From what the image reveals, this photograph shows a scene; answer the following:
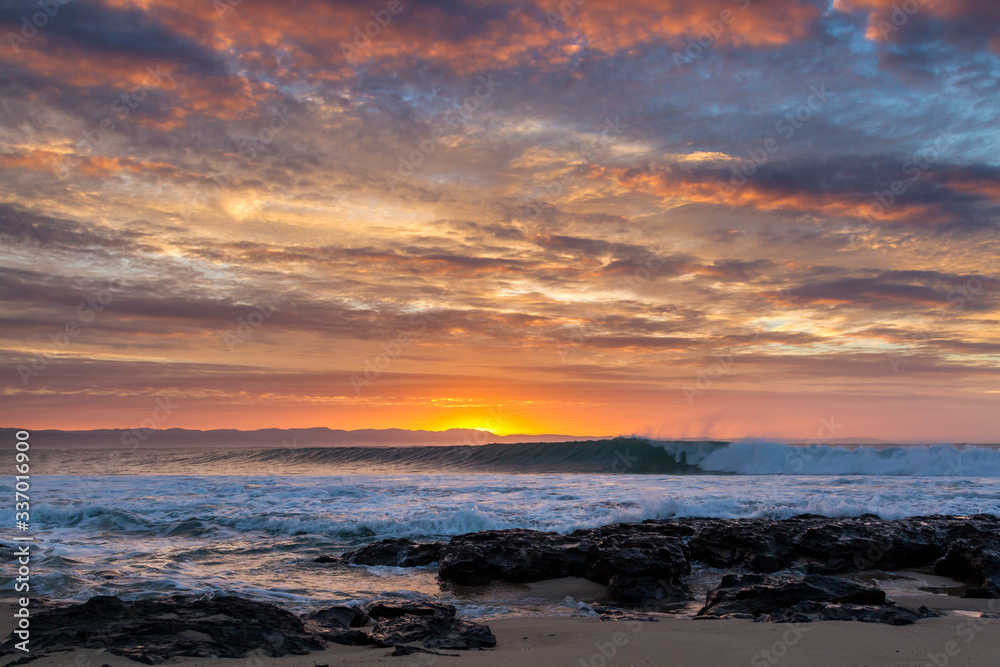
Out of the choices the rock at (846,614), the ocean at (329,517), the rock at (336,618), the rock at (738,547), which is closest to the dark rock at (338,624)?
the rock at (336,618)

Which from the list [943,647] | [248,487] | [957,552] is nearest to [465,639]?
[943,647]

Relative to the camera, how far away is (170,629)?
4664 millimetres

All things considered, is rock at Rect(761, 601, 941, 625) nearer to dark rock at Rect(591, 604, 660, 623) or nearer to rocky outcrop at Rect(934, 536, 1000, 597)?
dark rock at Rect(591, 604, 660, 623)

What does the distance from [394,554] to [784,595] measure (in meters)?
5.62

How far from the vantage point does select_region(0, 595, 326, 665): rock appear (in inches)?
170

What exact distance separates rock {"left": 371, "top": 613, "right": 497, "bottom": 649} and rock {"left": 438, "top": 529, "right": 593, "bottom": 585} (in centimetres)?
274

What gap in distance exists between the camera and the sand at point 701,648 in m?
4.24

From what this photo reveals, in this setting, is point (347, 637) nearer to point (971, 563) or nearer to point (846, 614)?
point (846, 614)

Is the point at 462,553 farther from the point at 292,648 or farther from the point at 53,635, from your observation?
the point at 53,635

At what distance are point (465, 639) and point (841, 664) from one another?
2813mm

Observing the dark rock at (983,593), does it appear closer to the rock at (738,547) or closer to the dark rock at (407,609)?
the rock at (738,547)

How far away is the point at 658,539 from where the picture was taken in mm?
8109

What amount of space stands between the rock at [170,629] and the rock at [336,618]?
0.34m

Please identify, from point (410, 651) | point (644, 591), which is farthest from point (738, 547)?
point (410, 651)
